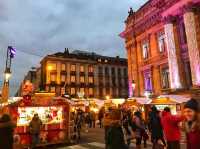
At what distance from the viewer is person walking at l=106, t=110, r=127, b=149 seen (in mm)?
5062

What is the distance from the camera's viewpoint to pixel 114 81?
72250mm

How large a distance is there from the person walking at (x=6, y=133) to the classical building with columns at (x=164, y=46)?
19.5m

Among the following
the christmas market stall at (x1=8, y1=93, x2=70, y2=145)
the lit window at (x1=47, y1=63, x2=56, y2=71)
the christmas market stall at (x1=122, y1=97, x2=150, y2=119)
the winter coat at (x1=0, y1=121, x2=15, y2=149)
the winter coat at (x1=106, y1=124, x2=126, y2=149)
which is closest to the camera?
the winter coat at (x1=106, y1=124, x2=126, y2=149)

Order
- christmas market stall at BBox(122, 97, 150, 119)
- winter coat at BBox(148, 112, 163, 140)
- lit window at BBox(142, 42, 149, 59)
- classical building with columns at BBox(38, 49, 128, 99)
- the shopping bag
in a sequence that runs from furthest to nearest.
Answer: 1. classical building with columns at BBox(38, 49, 128, 99)
2. lit window at BBox(142, 42, 149, 59)
3. christmas market stall at BBox(122, 97, 150, 119)
4. the shopping bag
5. winter coat at BBox(148, 112, 163, 140)

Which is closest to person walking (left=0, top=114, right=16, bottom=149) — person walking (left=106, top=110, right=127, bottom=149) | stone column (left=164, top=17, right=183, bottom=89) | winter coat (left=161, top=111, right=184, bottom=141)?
person walking (left=106, top=110, right=127, bottom=149)

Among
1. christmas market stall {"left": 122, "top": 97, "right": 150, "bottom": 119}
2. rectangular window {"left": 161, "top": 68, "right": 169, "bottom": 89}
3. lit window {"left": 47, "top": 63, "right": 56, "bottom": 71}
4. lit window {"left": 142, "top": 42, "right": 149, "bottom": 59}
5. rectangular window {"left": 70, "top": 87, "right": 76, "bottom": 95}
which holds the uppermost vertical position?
lit window {"left": 47, "top": 63, "right": 56, "bottom": 71}

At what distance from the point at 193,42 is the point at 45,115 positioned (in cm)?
1537

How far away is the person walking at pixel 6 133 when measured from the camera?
598 cm

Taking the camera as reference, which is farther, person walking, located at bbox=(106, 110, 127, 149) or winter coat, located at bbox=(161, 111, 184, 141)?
winter coat, located at bbox=(161, 111, 184, 141)

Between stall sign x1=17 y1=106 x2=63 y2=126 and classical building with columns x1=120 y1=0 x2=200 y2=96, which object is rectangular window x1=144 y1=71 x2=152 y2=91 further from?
stall sign x1=17 y1=106 x2=63 y2=126

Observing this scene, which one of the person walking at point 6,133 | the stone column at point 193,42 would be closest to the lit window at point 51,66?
the stone column at point 193,42

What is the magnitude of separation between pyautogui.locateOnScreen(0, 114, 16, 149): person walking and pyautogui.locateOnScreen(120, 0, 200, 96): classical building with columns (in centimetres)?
1953

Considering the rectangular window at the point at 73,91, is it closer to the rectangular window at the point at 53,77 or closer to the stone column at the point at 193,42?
the rectangular window at the point at 53,77

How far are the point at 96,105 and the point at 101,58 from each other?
118 ft
